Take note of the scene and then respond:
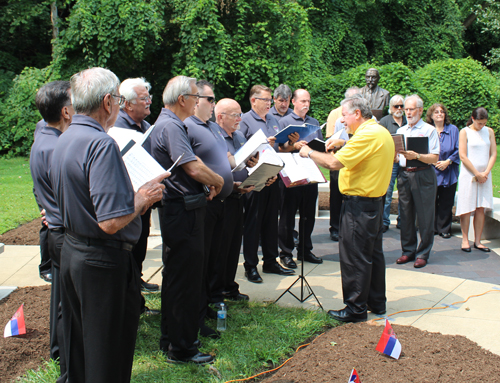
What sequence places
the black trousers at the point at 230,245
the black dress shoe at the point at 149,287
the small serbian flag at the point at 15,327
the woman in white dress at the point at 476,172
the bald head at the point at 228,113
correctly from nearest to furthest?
the small serbian flag at the point at 15,327 → the black trousers at the point at 230,245 → the bald head at the point at 228,113 → the black dress shoe at the point at 149,287 → the woman in white dress at the point at 476,172

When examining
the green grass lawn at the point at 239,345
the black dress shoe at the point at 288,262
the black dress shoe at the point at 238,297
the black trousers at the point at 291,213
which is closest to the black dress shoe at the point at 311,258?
the black trousers at the point at 291,213

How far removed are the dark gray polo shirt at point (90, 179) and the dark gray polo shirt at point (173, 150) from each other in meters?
1.04

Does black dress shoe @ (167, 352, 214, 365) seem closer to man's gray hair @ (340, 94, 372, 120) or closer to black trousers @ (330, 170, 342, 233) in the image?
man's gray hair @ (340, 94, 372, 120)

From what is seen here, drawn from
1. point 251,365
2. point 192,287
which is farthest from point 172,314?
point 251,365

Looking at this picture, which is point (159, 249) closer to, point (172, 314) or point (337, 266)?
point (337, 266)

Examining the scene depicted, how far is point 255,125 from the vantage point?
6.20 metres

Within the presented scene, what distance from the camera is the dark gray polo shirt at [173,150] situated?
359 cm

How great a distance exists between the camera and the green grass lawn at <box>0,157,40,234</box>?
8484 millimetres

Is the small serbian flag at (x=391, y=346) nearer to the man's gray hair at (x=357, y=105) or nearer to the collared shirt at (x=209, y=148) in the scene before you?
the collared shirt at (x=209, y=148)

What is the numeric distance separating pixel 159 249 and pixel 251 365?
11.8 ft

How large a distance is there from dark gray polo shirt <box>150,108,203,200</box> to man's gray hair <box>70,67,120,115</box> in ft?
3.33

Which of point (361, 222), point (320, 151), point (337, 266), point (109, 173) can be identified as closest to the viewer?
point (109, 173)

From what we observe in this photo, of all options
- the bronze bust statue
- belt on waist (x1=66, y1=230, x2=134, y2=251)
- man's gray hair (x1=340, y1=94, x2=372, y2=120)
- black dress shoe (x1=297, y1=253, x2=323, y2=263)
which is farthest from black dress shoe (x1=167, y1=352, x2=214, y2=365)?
the bronze bust statue

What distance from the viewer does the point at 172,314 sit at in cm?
365
